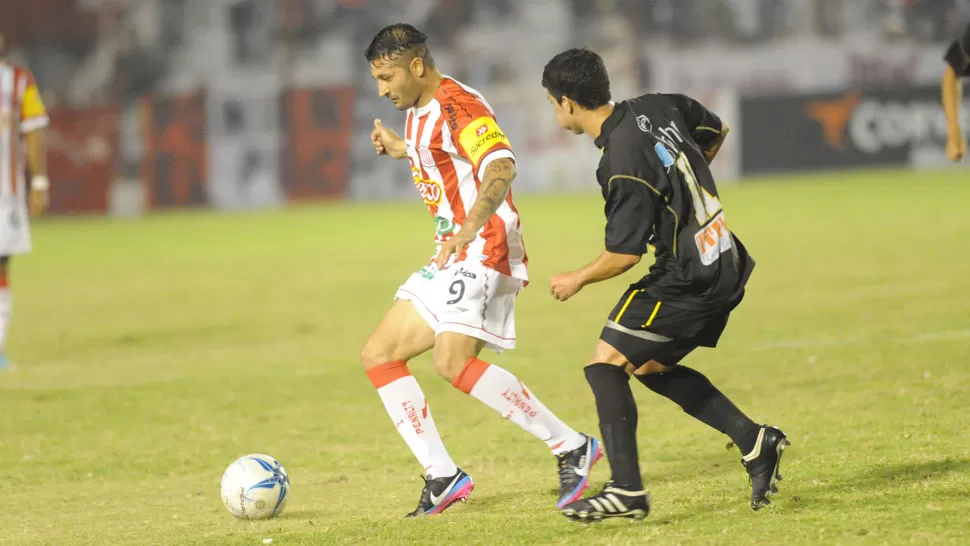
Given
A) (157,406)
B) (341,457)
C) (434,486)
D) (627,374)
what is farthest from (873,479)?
(157,406)

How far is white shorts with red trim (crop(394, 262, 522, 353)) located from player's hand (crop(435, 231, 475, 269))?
257 millimetres

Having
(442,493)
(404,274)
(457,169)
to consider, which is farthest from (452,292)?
(404,274)

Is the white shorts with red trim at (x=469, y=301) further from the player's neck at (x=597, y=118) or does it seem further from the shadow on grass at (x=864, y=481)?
the shadow on grass at (x=864, y=481)

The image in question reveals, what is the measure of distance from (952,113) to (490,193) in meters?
3.53

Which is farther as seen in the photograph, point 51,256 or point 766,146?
point 766,146

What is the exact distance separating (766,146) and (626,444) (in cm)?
2509

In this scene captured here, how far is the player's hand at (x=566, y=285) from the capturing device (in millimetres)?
4684

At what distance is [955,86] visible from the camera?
24.2ft

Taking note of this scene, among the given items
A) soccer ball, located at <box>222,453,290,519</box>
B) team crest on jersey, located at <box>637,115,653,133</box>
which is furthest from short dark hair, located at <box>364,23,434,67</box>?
soccer ball, located at <box>222,453,290,519</box>

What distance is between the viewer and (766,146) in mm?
28984

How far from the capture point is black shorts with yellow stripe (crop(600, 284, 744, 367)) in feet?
16.0

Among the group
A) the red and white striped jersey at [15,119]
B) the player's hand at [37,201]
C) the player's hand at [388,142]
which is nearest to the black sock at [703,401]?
the player's hand at [388,142]

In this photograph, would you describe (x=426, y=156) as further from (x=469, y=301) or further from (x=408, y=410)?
(x=408, y=410)

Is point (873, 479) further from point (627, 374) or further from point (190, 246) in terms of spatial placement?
point (190, 246)
